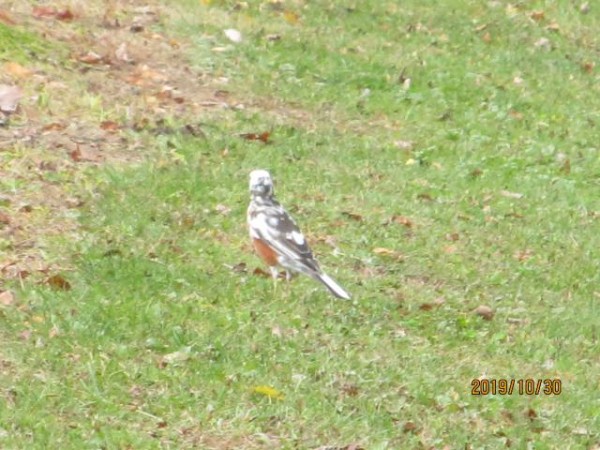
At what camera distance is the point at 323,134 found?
1448cm

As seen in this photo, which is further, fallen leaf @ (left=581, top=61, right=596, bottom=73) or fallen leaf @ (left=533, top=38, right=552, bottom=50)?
fallen leaf @ (left=533, top=38, right=552, bottom=50)

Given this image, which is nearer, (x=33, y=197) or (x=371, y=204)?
Answer: (x=33, y=197)

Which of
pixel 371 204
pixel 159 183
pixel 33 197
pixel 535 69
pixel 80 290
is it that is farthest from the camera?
pixel 535 69

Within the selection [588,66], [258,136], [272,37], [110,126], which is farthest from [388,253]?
[588,66]

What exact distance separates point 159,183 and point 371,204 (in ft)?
6.94

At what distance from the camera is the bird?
980cm

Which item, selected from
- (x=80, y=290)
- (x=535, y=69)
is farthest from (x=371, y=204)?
(x=535, y=69)

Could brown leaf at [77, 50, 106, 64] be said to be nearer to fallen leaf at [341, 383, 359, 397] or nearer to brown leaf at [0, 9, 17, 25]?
brown leaf at [0, 9, 17, 25]

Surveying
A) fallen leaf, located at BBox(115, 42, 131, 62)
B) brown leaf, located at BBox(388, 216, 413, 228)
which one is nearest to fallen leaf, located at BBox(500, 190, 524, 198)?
brown leaf, located at BBox(388, 216, 413, 228)

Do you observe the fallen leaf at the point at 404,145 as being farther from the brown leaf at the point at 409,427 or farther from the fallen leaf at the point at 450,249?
the brown leaf at the point at 409,427

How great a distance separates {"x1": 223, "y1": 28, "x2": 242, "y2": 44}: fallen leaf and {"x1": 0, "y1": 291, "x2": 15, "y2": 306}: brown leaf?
8392mm

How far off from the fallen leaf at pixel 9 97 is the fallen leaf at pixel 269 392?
5389 millimetres

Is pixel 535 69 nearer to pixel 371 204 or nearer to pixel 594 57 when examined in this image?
pixel 594 57
